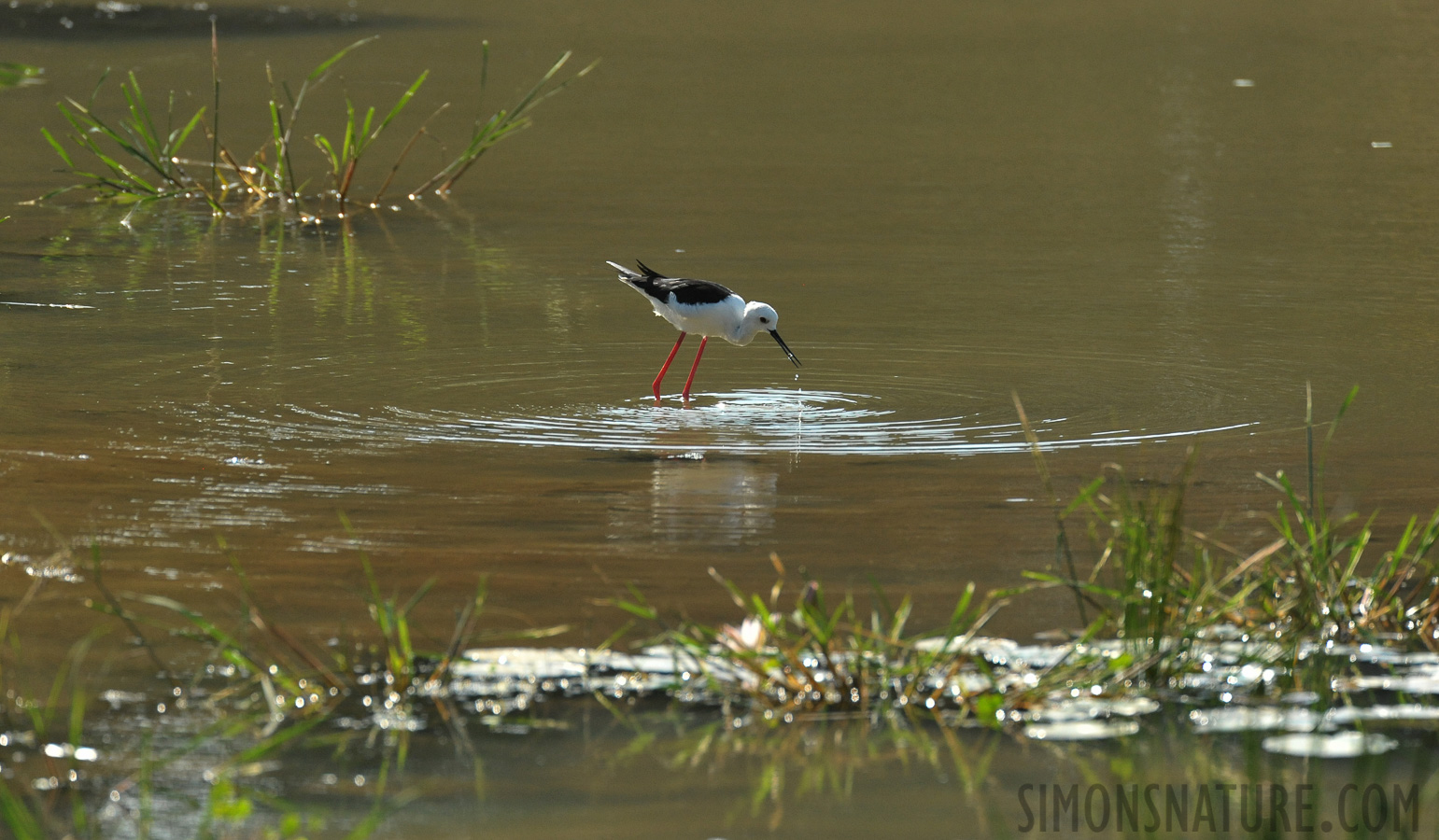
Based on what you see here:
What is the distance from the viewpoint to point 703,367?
970cm

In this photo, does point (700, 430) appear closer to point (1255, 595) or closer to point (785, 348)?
point (785, 348)

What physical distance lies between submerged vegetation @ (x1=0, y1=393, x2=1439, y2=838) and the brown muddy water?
79 millimetres

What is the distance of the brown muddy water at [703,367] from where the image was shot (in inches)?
205

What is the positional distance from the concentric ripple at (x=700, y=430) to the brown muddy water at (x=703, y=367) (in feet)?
0.10

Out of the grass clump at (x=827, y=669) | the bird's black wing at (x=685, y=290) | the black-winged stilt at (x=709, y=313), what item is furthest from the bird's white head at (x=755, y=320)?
the grass clump at (x=827, y=669)

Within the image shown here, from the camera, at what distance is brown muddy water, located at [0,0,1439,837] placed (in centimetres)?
522

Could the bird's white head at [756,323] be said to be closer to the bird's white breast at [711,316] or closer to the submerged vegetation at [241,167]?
the bird's white breast at [711,316]

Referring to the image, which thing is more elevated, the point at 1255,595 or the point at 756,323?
the point at 756,323

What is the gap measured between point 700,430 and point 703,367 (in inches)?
69.6

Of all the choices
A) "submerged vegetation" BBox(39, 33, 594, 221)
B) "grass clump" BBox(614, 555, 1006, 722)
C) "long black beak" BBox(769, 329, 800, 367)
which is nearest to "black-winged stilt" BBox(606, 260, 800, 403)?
"long black beak" BBox(769, 329, 800, 367)

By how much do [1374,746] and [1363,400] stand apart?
428 centimetres

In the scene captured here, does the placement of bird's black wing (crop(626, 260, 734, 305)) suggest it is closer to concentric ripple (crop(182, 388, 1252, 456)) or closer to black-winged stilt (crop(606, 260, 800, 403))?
black-winged stilt (crop(606, 260, 800, 403))

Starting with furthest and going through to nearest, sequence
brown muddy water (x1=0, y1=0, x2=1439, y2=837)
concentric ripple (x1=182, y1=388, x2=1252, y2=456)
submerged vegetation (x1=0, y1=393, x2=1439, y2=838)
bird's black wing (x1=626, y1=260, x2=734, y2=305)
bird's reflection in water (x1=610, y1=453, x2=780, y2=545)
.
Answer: bird's black wing (x1=626, y1=260, x2=734, y2=305), concentric ripple (x1=182, y1=388, x2=1252, y2=456), bird's reflection in water (x1=610, y1=453, x2=780, y2=545), brown muddy water (x1=0, y1=0, x2=1439, y2=837), submerged vegetation (x1=0, y1=393, x2=1439, y2=838)

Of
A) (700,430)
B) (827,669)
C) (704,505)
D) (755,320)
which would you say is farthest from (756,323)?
(827,669)
